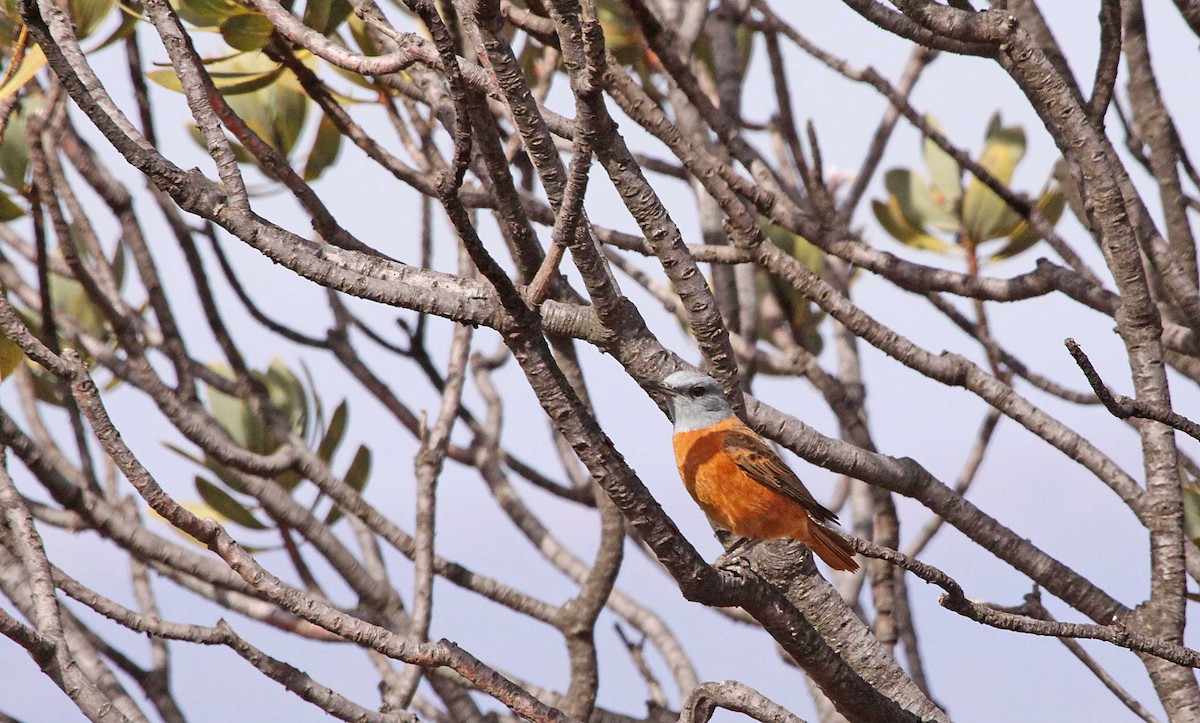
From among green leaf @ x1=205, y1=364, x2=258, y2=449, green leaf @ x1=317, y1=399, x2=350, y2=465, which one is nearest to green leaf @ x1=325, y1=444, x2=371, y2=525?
green leaf @ x1=317, y1=399, x2=350, y2=465

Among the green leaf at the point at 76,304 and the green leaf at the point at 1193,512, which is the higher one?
the green leaf at the point at 76,304

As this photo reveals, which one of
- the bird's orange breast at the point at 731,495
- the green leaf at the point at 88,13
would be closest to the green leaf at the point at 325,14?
the green leaf at the point at 88,13

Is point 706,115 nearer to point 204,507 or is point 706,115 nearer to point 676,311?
point 676,311

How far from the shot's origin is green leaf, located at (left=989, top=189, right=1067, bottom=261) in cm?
517

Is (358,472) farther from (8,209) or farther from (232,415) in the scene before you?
(8,209)

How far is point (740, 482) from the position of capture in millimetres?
3979

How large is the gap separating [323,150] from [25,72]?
5.28ft

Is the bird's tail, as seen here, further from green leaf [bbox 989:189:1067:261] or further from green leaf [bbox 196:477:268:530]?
green leaf [bbox 196:477:268:530]

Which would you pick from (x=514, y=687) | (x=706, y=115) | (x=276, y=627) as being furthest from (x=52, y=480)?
(x=706, y=115)

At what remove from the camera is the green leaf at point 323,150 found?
15.9ft

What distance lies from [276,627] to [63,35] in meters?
2.49

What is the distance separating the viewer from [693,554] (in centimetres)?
249

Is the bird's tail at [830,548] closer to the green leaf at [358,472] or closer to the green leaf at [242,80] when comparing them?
the green leaf at [358,472]

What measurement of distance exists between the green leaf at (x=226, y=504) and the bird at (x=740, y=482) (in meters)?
1.95
